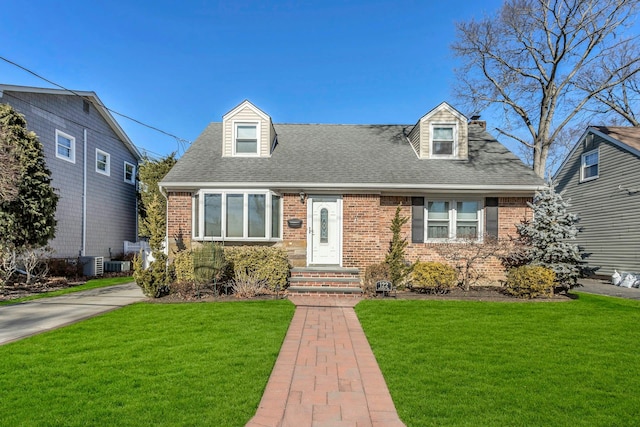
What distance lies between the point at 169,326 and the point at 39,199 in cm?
854

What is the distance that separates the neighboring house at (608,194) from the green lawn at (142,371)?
12.9 meters

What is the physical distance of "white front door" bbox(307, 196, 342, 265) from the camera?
1021 cm

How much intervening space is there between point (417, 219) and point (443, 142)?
130 inches

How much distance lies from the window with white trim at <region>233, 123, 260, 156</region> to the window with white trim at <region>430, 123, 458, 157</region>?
627 centimetres

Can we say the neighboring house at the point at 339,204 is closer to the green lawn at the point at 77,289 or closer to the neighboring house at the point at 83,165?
the green lawn at the point at 77,289

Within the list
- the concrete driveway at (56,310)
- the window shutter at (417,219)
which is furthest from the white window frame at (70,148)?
the window shutter at (417,219)

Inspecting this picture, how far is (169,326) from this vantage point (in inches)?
230

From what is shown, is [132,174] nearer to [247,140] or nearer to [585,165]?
[247,140]

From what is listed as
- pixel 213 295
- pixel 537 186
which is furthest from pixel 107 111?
pixel 537 186

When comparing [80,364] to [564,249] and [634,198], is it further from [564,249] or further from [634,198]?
[634,198]

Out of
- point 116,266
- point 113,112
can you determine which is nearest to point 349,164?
point 116,266

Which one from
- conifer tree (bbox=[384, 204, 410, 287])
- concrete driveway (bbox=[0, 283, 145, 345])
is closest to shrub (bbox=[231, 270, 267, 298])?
concrete driveway (bbox=[0, 283, 145, 345])

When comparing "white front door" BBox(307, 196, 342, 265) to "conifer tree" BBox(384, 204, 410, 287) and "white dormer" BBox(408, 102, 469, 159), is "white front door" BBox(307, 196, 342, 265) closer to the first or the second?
"conifer tree" BBox(384, 204, 410, 287)

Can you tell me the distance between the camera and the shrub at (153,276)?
27.0 ft
